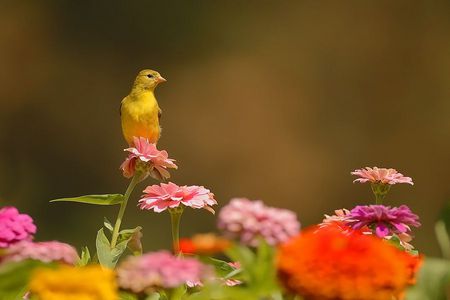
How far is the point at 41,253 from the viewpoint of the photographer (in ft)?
1.52

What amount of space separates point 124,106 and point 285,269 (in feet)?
2.61

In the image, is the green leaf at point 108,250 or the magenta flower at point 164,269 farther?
the green leaf at point 108,250

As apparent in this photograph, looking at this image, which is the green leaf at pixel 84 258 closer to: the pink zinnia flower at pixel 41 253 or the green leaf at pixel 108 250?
the green leaf at pixel 108 250

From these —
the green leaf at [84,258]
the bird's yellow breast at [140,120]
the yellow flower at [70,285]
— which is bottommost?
the yellow flower at [70,285]

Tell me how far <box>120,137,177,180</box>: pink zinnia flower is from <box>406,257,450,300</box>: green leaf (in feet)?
1.11

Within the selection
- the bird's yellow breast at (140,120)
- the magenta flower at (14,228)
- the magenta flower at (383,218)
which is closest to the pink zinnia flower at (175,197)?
the magenta flower at (383,218)

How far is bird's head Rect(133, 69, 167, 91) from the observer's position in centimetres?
123

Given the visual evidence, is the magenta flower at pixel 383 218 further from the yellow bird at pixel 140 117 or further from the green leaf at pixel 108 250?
the yellow bird at pixel 140 117

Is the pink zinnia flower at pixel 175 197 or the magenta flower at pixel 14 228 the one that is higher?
the pink zinnia flower at pixel 175 197

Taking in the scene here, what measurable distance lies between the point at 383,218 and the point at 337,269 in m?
0.26

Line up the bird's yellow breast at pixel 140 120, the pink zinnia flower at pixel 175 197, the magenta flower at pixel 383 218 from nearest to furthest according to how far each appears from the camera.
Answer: the magenta flower at pixel 383 218, the pink zinnia flower at pixel 175 197, the bird's yellow breast at pixel 140 120

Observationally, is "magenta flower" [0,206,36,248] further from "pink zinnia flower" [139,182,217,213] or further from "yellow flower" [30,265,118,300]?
"pink zinnia flower" [139,182,217,213]

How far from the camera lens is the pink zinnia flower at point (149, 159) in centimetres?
82

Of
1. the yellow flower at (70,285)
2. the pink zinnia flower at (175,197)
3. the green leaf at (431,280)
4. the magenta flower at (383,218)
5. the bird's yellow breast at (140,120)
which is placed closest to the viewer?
A: the yellow flower at (70,285)
